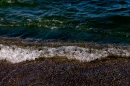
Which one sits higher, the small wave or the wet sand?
the wet sand

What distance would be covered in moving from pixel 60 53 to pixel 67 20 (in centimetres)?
300

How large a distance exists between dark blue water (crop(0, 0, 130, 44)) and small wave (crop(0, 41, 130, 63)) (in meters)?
1.04

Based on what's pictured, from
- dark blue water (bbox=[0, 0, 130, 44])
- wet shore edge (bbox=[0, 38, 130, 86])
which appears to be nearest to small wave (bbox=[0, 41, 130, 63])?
wet shore edge (bbox=[0, 38, 130, 86])

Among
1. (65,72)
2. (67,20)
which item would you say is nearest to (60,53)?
(65,72)

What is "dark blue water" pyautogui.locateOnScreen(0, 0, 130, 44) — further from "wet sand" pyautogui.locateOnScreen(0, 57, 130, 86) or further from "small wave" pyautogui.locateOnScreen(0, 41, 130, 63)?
"wet sand" pyautogui.locateOnScreen(0, 57, 130, 86)

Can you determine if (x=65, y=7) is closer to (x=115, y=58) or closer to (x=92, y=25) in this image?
(x=92, y=25)

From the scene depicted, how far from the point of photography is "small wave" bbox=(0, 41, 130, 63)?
7.18m

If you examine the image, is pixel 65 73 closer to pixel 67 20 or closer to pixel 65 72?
pixel 65 72

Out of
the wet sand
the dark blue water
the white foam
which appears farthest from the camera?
the dark blue water

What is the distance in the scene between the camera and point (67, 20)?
1016cm

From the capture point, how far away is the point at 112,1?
12461 millimetres

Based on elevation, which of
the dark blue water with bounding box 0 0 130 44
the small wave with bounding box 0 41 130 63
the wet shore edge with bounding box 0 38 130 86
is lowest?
the dark blue water with bounding box 0 0 130 44

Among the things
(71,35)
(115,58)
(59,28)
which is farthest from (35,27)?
(115,58)

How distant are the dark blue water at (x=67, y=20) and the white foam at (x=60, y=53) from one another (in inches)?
44.6
